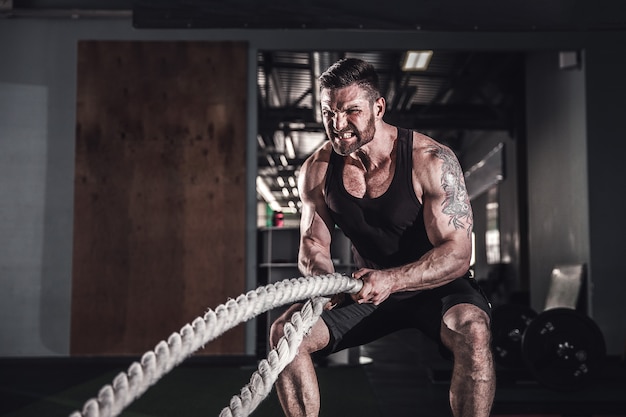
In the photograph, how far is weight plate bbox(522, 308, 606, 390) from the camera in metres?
3.86

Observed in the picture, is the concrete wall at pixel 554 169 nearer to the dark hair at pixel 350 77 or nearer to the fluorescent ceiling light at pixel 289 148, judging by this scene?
the dark hair at pixel 350 77

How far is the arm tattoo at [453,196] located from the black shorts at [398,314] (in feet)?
0.58

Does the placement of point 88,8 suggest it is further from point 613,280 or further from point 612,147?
point 613,280

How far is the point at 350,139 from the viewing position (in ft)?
6.31

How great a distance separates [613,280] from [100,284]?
3865mm

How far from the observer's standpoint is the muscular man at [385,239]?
6.09ft

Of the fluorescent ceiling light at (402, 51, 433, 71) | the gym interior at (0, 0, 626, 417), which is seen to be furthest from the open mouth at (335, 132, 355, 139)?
the fluorescent ceiling light at (402, 51, 433, 71)

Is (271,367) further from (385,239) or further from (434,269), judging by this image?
(385,239)

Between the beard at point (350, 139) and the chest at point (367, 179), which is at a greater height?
the beard at point (350, 139)

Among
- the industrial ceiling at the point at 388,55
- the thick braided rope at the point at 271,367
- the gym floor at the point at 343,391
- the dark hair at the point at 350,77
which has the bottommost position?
the gym floor at the point at 343,391

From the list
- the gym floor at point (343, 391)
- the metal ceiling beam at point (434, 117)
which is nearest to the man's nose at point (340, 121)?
the gym floor at point (343, 391)

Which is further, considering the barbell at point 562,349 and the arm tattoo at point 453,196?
the barbell at point 562,349

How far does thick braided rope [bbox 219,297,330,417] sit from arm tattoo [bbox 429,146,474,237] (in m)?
0.52

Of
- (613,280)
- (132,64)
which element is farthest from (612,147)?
(132,64)
